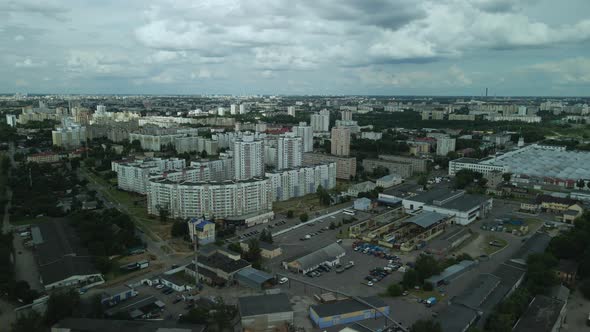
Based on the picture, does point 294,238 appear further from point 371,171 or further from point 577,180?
point 577,180

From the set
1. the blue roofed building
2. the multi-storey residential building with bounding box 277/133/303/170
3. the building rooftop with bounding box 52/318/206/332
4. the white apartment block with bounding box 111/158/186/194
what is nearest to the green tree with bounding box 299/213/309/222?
the blue roofed building

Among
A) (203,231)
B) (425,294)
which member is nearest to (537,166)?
(425,294)

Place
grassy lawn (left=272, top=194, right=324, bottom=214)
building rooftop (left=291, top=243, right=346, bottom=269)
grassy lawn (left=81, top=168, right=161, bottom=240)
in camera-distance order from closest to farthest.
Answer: building rooftop (left=291, top=243, right=346, bottom=269) < grassy lawn (left=81, top=168, right=161, bottom=240) < grassy lawn (left=272, top=194, right=324, bottom=214)

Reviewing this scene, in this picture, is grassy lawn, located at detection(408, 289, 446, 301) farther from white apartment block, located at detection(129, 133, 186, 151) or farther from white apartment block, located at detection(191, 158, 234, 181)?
white apartment block, located at detection(129, 133, 186, 151)

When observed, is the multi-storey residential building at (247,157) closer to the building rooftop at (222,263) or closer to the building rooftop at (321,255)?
the building rooftop at (321,255)

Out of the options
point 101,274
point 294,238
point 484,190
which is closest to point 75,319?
point 101,274

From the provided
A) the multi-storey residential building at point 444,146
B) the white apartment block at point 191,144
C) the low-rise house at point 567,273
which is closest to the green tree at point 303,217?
the low-rise house at point 567,273

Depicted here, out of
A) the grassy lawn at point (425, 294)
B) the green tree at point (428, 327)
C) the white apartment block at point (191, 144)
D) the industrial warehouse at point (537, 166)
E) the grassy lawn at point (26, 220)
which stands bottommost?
the grassy lawn at point (425, 294)

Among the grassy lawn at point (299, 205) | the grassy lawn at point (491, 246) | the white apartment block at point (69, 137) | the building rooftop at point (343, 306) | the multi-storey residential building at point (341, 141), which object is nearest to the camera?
the building rooftop at point (343, 306)
